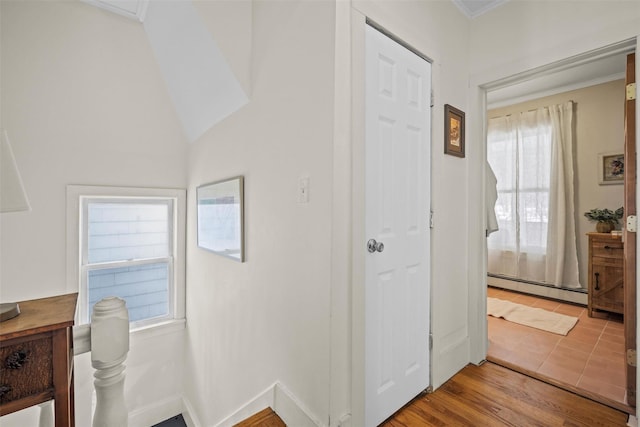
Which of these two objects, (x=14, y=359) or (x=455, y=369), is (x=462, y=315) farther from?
(x=14, y=359)

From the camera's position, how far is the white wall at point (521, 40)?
5.41 feet

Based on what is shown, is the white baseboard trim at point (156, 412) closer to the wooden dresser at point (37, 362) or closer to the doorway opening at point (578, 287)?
the wooden dresser at point (37, 362)

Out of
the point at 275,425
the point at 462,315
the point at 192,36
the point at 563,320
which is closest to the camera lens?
the point at 275,425

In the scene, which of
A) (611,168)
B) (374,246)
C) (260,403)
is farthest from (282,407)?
(611,168)

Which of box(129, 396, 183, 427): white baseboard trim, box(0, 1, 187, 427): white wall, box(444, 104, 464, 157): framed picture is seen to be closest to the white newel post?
box(444, 104, 464, 157): framed picture

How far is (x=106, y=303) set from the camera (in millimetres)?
857

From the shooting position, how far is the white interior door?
147cm

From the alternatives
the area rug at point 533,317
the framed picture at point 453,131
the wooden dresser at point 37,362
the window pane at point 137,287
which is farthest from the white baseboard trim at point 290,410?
the area rug at point 533,317

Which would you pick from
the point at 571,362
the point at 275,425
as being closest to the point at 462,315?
the point at 571,362

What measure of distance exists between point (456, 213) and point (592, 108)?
9.67 feet

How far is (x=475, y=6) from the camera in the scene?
6.93ft

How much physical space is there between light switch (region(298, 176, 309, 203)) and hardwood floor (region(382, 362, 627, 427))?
1226 mm

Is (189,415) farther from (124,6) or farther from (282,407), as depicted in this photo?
(124,6)

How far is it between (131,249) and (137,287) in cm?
42
